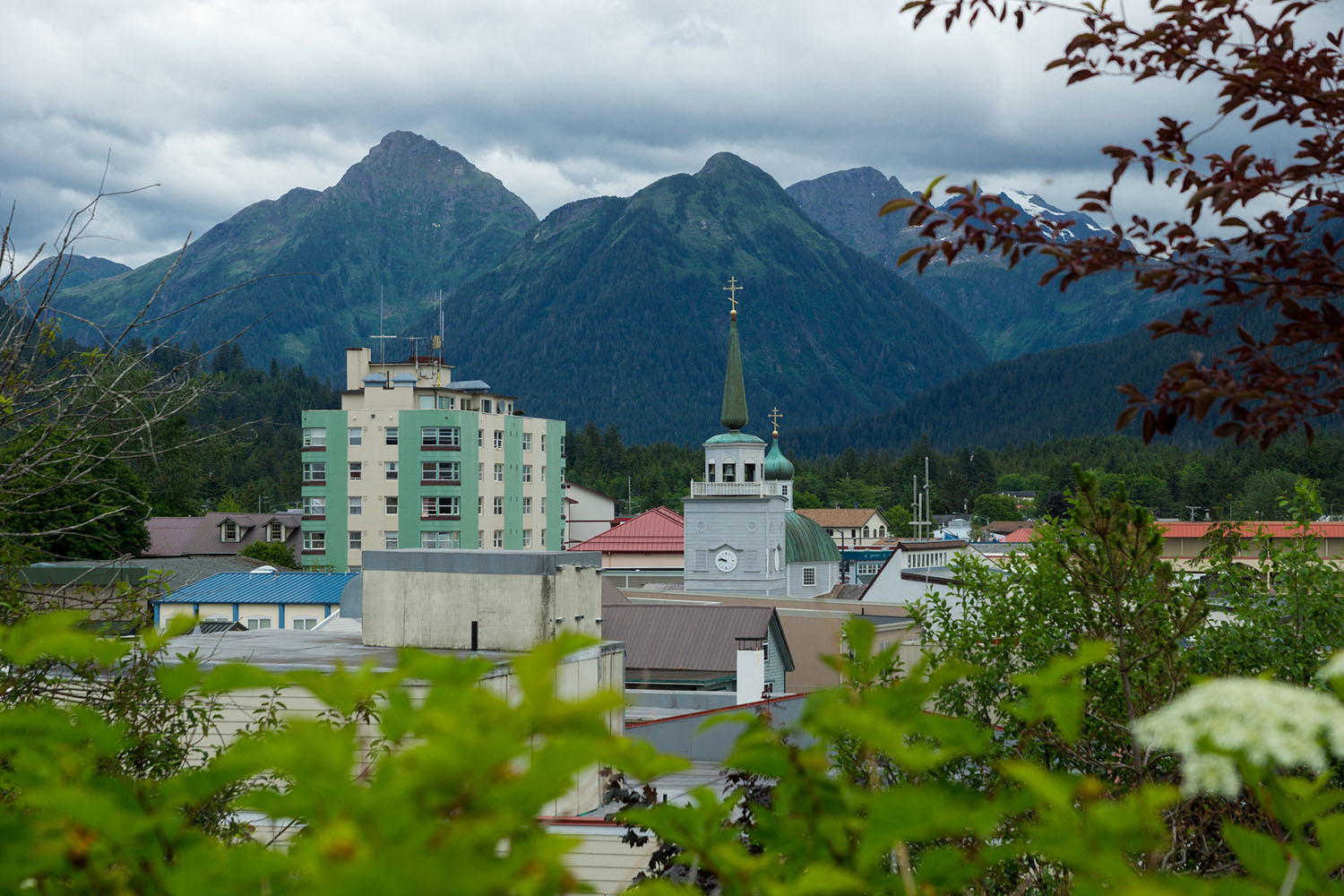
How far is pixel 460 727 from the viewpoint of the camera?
1.88m

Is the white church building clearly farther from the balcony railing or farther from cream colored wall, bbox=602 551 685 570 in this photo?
cream colored wall, bbox=602 551 685 570

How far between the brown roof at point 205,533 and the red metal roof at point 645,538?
21597mm

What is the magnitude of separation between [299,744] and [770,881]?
1.00 metres

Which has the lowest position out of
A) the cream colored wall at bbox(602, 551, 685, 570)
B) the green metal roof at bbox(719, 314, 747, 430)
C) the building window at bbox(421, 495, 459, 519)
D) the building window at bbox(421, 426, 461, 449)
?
the cream colored wall at bbox(602, 551, 685, 570)

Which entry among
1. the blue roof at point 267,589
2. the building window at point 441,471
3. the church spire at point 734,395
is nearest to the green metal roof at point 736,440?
the church spire at point 734,395

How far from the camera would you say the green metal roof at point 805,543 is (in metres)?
68.4

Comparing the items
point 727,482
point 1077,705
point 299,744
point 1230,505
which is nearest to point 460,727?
point 299,744

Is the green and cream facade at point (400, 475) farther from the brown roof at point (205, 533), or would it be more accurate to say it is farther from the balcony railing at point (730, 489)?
the brown roof at point (205, 533)

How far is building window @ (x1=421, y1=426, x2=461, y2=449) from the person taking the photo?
2707 inches

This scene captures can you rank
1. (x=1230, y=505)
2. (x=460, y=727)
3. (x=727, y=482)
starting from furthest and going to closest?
(x=1230, y=505)
(x=727, y=482)
(x=460, y=727)

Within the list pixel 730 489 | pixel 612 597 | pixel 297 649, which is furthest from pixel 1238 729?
pixel 730 489

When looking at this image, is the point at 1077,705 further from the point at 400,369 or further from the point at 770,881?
the point at 400,369

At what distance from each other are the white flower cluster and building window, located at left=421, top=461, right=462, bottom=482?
6771 cm

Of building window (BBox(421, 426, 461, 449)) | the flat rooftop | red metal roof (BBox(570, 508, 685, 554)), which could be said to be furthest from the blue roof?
red metal roof (BBox(570, 508, 685, 554))
